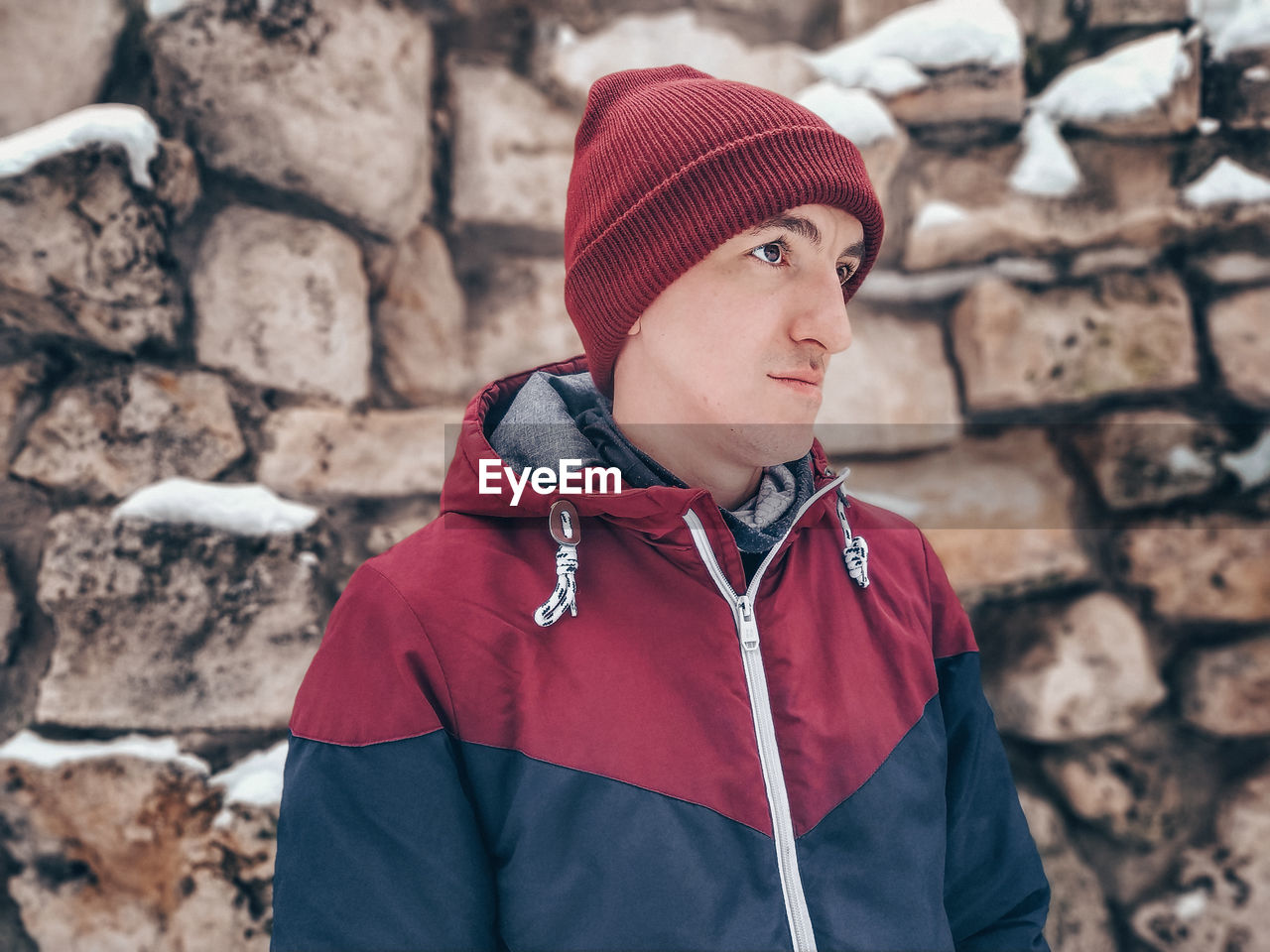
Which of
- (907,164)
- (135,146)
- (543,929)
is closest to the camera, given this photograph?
(543,929)

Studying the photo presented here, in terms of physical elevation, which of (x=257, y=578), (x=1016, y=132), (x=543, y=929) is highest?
(x=1016, y=132)

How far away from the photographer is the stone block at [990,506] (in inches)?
68.4

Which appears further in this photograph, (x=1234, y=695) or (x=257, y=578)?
(x=1234, y=695)

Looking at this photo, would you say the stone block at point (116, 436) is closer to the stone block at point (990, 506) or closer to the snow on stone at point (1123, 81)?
the stone block at point (990, 506)

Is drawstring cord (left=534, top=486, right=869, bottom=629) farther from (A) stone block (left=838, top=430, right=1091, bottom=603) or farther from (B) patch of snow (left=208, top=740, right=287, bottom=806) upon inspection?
(A) stone block (left=838, top=430, right=1091, bottom=603)

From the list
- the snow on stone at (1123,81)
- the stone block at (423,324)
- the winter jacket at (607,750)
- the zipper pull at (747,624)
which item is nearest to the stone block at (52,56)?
the stone block at (423,324)

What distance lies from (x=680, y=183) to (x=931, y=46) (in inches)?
45.1

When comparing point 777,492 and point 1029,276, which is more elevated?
point 1029,276

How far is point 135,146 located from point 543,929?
1321mm

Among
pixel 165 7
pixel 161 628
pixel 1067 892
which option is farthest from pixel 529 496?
pixel 1067 892

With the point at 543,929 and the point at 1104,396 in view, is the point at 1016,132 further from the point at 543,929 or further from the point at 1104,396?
the point at 543,929

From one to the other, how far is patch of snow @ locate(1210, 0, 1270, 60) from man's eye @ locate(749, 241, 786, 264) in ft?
4.95

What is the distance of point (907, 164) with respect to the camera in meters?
1.81

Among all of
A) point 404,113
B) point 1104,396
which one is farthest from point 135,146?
point 1104,396
